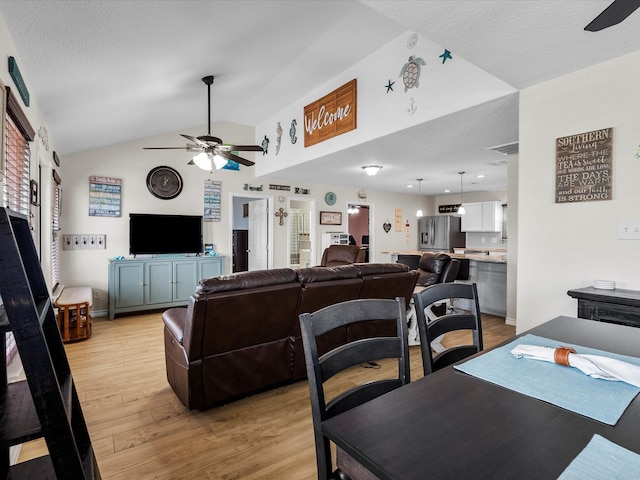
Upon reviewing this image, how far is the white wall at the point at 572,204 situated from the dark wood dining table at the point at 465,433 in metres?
1.80

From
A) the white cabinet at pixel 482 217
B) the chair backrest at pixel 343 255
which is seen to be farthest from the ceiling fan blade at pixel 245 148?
the white cabinet at pixel 482 217

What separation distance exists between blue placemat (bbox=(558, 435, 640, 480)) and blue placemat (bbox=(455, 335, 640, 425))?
0.41 feet

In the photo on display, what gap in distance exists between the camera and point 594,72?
2250 millimetres

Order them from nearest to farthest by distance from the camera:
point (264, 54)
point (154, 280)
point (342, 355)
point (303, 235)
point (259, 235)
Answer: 1. point (342, 355)
2. point (264, 54)
3. point (154, 280)
4. point (259, 235)
5. point (303, 235)

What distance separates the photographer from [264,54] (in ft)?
12.0

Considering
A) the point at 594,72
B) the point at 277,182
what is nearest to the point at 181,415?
the point at 594,72

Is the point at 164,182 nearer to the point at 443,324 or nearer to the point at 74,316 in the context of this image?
the point at 74,316

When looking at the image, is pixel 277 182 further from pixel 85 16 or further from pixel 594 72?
pixel 594 72

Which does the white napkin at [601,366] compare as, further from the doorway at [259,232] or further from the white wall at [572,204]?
the doorway at [259,232]

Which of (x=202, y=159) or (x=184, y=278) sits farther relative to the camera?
(x=184, y=278)

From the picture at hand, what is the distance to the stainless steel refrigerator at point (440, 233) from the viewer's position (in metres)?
9.29

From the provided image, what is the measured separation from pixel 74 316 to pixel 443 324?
4.19 m

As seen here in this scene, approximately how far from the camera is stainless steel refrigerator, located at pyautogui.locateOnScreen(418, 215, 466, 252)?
30.5ft

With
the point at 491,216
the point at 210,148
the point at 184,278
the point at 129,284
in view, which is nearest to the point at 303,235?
the point at 184,278
